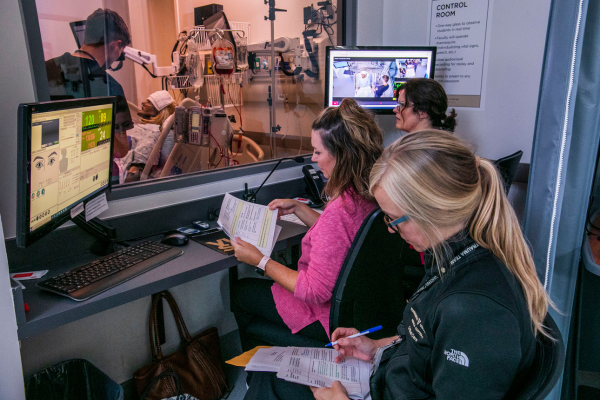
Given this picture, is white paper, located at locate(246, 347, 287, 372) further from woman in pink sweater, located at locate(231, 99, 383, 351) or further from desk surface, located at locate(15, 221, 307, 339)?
desk surface, located at locate(15, 221, 307, 339)

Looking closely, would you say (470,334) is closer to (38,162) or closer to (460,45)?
(38,162)

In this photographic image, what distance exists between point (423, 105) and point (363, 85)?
18.2 inches

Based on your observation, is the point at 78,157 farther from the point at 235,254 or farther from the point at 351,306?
the point at 351,306

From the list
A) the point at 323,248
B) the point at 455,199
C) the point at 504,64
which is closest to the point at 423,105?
the point at 504,64

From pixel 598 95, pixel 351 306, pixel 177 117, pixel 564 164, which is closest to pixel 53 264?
pixel 351 306

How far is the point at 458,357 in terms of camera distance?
67 cm

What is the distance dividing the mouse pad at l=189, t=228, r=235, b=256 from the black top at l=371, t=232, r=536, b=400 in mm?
864

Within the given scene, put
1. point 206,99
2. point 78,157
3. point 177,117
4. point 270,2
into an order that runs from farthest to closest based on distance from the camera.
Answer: point 270,2, point 206,99, point 177,117, point 78,157

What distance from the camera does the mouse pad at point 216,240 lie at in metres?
1.52

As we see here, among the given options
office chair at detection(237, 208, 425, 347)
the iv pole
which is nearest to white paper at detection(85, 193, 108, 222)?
office chair at detection(237, 208, 425, 347)

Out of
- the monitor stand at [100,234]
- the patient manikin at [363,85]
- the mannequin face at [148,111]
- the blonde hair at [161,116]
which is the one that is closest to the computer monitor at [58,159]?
the monitor stand at [100,234]

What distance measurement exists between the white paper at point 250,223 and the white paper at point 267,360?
0.46m

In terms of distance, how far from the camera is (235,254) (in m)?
1.46

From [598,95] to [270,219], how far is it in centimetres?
112
